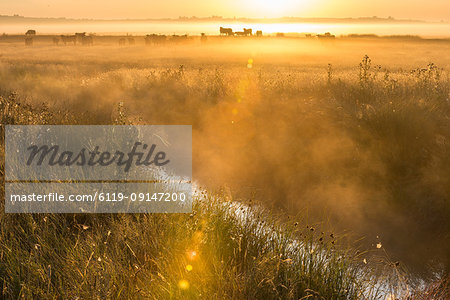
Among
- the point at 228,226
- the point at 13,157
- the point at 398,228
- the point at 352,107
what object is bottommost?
the point at 398,228

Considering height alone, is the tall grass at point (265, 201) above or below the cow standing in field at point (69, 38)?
below

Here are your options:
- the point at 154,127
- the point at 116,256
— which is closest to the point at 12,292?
the point at 116,256

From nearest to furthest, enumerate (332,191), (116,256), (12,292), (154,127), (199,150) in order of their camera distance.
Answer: (12,292) < (116,256) < (332,191) < (199,150) < (154,127)

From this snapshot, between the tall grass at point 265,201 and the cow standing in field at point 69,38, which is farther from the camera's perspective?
the cow standing in field at point 69,38

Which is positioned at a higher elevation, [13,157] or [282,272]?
[13,157]

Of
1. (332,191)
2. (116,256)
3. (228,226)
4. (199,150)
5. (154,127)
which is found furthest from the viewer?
(154,127)

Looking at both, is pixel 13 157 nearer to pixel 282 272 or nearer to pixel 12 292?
pixel 12 292

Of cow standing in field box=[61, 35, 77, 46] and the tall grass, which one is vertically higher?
cow standing in field box=[61, 35, 77, 46]

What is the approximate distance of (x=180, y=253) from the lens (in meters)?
4.71

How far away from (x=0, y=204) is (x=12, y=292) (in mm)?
2216

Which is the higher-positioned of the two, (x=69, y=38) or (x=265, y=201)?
(x=69, y=38)

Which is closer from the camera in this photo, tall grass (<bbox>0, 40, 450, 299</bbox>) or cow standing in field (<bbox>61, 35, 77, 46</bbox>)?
tall grass (<bbox>0, 40, 450, 299</bbox>)

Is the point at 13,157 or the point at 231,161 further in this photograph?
the point at 231,161

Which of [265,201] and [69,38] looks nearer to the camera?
[265,201]
